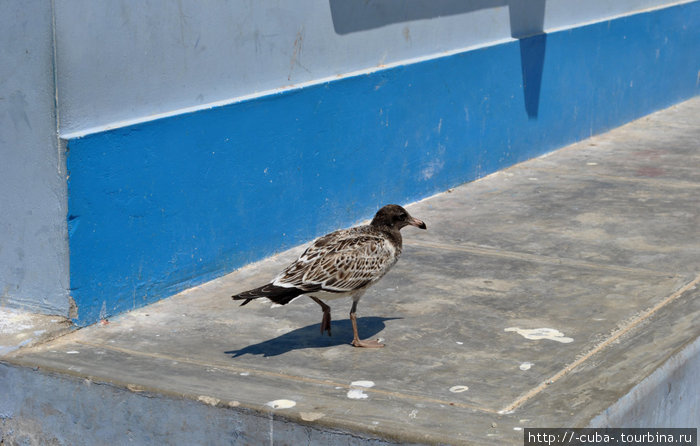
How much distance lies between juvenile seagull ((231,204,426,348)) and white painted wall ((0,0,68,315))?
4.11ft

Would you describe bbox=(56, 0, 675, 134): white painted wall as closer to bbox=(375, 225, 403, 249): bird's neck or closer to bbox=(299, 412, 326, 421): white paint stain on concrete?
bbox=(375, 225, 403, 249): bird's neck

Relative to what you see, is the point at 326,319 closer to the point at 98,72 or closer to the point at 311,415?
the point at 311,415

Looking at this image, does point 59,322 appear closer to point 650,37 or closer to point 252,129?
point 252,129

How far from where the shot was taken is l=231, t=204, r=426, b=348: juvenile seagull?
558cm

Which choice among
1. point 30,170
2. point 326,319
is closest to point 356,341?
point 326,319

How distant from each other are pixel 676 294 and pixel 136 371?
349 cm

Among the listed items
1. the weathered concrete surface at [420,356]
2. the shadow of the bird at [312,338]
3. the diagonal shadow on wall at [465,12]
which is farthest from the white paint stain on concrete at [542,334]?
the diagonal shadow on wall at [465,12]

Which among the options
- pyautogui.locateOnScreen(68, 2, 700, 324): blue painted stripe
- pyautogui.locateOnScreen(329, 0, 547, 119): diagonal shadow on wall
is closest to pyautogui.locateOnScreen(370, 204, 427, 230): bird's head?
pyautogui.locateOnScreen(68, 2, 700, 324): blue painted stripe

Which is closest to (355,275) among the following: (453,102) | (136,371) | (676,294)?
(136,371)

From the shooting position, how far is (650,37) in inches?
523

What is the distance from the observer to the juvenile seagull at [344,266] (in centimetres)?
558

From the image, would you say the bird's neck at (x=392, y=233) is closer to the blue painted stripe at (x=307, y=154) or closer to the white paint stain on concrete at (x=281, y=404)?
the white paint stain on concrete at (x=281, y=404)

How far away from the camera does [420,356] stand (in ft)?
19.2

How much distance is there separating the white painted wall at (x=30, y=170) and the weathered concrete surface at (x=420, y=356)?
440 mm
